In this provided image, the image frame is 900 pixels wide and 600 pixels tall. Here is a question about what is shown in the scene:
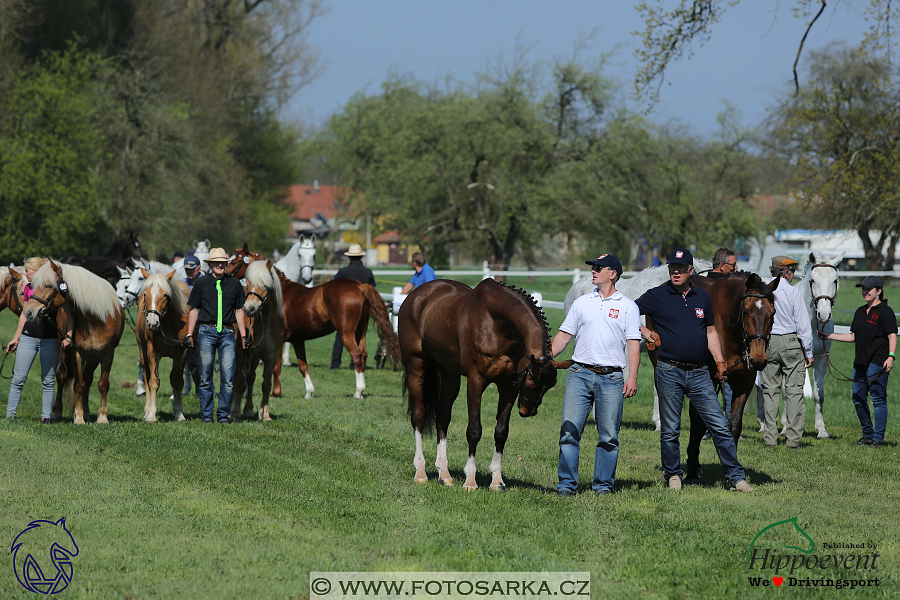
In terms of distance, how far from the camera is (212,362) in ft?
35.8

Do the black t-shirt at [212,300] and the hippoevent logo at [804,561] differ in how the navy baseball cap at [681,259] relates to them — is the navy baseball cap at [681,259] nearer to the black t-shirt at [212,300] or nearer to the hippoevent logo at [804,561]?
the hippoevent logo at [804,561]

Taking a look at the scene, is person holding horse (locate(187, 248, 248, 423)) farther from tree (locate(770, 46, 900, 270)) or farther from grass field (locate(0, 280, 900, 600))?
tree (locate(770, 46, 900, 270))

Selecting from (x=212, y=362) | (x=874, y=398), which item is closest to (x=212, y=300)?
(x=212, y=362)

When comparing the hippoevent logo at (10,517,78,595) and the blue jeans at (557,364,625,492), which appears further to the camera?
the blue jeans at (557,364,625,492)

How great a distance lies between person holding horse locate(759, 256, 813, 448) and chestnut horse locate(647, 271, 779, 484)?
174 cm

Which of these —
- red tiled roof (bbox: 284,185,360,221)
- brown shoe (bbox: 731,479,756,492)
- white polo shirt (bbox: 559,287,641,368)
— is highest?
red tiled roof (bbox: 284,185,360,221)

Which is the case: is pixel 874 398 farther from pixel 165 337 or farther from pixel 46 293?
pixel 46 293

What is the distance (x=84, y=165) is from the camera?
34281 millimetres

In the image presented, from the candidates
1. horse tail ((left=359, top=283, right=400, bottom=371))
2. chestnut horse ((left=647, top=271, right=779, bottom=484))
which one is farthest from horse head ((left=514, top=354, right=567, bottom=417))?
horse tail ((left=359, top=283, right=400, bottom=371))

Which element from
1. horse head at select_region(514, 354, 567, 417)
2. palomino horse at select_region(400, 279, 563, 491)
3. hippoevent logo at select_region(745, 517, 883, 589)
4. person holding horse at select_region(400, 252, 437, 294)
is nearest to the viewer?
hippoevent logo at select_region(745, 517, 883, 589)

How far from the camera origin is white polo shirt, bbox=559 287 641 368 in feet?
22.9

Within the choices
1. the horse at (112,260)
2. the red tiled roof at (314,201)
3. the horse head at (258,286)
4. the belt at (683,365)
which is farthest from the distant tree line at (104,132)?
the red tiled roof at (314,201)

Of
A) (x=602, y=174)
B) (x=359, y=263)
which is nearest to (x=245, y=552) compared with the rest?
(x=359, y=263)

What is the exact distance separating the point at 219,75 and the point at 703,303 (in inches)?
1661
